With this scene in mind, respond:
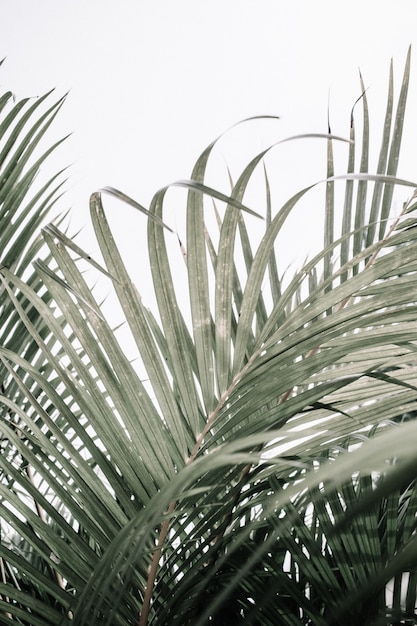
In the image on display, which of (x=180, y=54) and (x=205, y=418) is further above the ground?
(x=180, y=54)

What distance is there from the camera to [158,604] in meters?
0.53

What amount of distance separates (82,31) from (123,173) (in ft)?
3.89

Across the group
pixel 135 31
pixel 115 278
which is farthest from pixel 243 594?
pixel 135 31

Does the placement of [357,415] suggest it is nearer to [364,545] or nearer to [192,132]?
[364,545]

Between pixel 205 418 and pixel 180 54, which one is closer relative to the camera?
pixel 205 418

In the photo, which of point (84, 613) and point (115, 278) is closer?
point (84, 613)

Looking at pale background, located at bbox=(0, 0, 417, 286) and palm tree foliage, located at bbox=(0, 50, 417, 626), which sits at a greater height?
pale background, located at bbox=(0, 0, 417, 286)

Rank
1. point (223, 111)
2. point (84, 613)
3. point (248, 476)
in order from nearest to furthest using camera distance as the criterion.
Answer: point (84, 613) < point (248, 476) < point (223, 111)

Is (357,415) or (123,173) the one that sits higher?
(123,173)

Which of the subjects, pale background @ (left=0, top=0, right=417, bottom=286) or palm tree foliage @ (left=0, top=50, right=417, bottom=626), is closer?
palm tree foliage @ (left=0, top=50, right=417, bottom=626)

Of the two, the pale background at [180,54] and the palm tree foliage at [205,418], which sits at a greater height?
the pale background at [180,54]

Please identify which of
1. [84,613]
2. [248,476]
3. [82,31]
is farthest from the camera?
[82,31]

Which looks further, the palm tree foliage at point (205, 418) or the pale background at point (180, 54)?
the pale background at point (180, 54)

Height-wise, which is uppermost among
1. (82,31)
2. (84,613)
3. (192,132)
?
(192,132)
